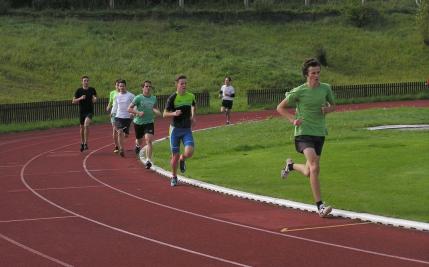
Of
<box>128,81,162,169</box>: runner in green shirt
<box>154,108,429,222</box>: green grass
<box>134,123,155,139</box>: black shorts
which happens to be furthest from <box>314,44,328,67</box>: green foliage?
<box>128,81,162,169</box>: runner in green shirt

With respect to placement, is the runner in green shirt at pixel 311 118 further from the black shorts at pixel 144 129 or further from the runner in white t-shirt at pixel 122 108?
the runner in white t-shirt at pixel 122 108

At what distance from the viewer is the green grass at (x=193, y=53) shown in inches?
2105

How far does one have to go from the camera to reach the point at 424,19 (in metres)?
68.2

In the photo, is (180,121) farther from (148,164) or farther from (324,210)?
(324,210)

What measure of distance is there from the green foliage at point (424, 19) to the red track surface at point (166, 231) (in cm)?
5656

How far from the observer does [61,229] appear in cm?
1007

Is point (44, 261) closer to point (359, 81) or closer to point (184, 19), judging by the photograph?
point (359, 81)

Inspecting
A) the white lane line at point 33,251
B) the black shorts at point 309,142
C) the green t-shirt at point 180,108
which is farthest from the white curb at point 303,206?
the white lane line at point 33,251

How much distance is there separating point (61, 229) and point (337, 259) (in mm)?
3929

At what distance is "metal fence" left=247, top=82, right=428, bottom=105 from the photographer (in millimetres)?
43406

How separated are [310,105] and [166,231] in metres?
2.63

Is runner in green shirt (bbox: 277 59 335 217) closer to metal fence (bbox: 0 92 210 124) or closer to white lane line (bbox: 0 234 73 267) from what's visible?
white lane line (bbox: 0 234 73 267)

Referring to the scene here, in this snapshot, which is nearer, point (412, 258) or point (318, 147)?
point (412, 258)

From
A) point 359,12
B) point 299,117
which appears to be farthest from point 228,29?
point 299,117
